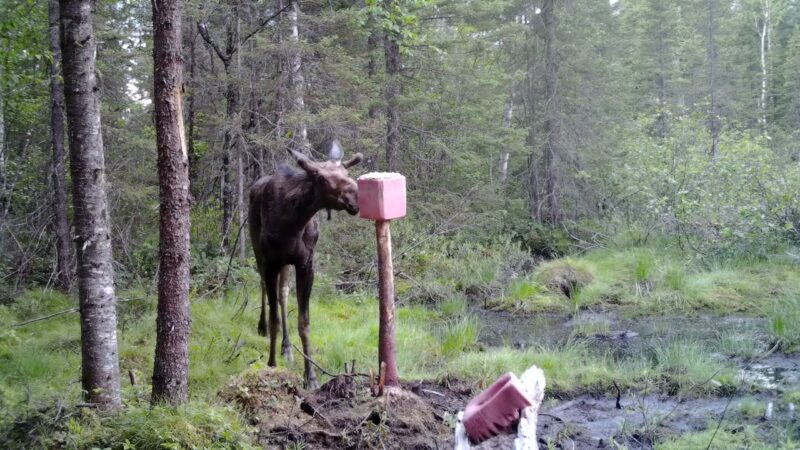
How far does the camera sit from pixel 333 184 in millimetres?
5426

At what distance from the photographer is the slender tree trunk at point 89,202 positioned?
4.10m

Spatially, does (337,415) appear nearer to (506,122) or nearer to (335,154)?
(335,154)

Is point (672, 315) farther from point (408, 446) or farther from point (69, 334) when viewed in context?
point (69, 334)

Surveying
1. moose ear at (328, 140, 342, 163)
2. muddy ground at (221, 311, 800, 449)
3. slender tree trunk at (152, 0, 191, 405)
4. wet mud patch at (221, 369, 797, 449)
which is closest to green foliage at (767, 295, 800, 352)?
muddy ground at (221, 311, 800, 449)

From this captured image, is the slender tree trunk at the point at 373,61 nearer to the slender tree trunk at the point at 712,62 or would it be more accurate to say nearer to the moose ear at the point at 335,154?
the moose ear at the point at 335,154

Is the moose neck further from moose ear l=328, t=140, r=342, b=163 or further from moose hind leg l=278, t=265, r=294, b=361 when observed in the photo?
moose hind leg l=278, t=265, r=294, b=361

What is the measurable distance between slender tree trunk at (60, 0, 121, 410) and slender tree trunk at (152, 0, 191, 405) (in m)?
0.34

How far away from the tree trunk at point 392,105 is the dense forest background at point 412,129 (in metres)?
0.05

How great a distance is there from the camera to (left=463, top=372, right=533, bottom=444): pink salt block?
10.5ft

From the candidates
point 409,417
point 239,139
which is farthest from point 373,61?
point 409,417

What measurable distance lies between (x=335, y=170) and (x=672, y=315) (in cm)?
685

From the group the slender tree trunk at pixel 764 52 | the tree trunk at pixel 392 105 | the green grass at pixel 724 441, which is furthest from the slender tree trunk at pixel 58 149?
the slender tree trunk at pixel 764 52

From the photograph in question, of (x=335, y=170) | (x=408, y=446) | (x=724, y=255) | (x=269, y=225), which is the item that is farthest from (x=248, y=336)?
(x=724, y=255)

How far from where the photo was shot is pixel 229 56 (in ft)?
33.9
